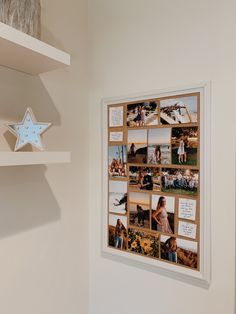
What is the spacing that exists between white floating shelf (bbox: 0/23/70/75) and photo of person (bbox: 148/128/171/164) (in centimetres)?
47

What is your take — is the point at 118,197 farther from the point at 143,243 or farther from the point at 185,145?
the point at 185,145

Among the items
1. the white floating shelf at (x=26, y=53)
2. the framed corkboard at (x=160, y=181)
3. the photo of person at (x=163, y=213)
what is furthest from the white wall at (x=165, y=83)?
the white floating shelf at (x=26, y=53)

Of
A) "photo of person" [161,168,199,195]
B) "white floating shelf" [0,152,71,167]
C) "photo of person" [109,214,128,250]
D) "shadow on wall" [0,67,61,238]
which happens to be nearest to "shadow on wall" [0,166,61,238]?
"shadow on wall" [0,67,61,238]

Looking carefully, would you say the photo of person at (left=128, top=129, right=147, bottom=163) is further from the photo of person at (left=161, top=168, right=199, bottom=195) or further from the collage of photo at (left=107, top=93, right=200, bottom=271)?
the photo of person at (left=161, top=168, right=199, bottom=195)

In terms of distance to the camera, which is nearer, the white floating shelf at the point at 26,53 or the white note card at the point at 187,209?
the white floating shelf at the point at 26,53

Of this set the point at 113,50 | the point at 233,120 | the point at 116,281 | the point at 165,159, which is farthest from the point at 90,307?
the point at 113,50

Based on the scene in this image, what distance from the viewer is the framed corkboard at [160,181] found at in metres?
0.96

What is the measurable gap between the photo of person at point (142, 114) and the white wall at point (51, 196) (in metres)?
0.27

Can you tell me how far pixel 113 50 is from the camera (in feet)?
3.97

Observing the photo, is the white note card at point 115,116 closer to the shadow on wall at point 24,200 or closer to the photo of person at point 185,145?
the photo of person at point 185,145

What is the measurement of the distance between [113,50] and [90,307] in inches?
53.1

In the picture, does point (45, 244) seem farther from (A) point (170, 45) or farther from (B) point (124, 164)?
(A) point (170, 45)

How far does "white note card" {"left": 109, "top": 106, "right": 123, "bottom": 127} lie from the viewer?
117 centimetres

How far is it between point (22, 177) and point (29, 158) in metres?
0.22
